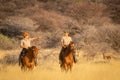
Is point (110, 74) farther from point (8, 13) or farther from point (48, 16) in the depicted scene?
point (8, 13)

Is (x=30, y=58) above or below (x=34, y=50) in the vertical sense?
below

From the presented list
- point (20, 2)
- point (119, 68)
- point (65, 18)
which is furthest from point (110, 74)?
point (20, 2)

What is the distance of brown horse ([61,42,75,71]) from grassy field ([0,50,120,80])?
0.12m

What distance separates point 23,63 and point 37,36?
26.5 inches

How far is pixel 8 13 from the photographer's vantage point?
10.6 m

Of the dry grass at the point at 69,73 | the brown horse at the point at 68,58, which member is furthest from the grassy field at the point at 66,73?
the brown horse at the point at 68,58

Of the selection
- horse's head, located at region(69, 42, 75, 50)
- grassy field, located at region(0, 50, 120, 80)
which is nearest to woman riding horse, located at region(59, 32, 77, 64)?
horse's head, located at region(69, 42, 75, 50)

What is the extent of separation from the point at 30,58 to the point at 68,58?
86 centimetres

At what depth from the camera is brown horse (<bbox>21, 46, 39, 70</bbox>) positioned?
10.4 m

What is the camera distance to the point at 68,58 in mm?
10641

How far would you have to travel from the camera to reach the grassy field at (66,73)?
1012 cm

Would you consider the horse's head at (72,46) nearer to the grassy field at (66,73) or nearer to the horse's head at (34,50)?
the grassy field at (66,73)

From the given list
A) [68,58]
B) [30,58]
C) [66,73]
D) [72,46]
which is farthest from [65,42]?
[30,58]

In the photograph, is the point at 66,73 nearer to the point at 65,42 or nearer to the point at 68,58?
the point at 68,58
